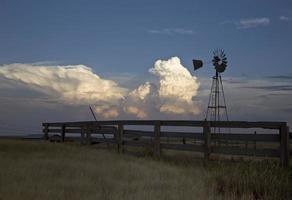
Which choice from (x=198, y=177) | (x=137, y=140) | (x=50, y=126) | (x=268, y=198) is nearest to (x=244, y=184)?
(x=268, y=198)

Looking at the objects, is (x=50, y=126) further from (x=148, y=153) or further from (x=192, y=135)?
(x=192, y=135)

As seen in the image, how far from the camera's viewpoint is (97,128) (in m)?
21.6

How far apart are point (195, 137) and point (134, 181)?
17.2 ft

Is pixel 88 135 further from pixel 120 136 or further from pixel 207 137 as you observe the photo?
pixel 207 137

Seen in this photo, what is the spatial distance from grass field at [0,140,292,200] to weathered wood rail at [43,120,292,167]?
3.54 feet

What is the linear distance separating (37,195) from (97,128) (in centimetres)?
1404

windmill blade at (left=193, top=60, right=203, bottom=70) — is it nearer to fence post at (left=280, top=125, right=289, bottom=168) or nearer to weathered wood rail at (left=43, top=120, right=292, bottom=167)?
weathered wood rail at (left=43, top=120, right=292, bottom=167)

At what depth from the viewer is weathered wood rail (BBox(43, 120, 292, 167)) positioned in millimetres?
12734

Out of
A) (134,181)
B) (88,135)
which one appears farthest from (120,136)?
(134,181)

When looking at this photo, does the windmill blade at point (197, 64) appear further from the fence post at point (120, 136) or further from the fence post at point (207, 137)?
the fence post at point (207, 137)

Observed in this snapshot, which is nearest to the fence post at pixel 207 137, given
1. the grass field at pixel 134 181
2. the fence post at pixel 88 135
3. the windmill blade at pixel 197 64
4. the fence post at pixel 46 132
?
the grass field at pixel 134 181

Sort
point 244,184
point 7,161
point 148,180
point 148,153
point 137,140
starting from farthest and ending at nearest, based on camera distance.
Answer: point 137,140
point 148,153
point 7,161
point 148,180
point 244,184

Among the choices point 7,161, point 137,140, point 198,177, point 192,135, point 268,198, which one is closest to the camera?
point 268,198

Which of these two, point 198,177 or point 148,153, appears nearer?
point 198,177
